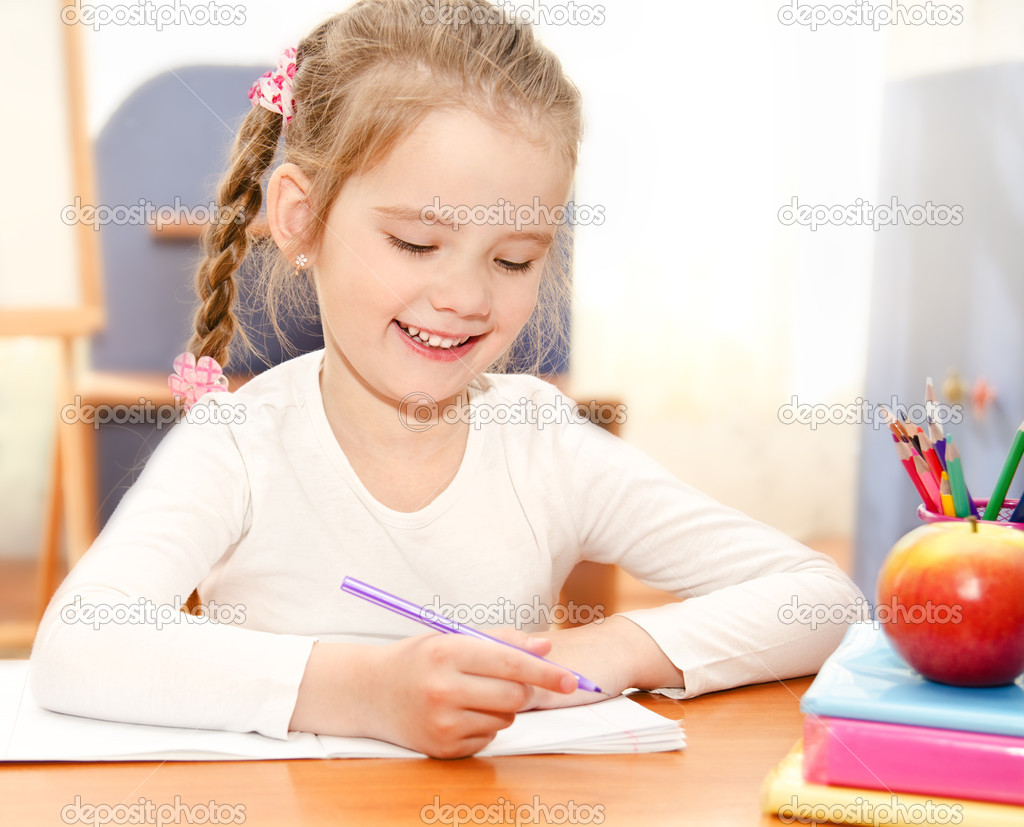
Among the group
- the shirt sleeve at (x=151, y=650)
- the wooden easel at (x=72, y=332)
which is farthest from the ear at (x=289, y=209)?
the wooden easel at (x=72, y=332)

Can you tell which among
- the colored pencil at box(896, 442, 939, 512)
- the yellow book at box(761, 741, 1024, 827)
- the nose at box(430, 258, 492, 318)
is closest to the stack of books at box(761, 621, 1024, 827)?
the yellow book at box(761, 741, 1024, 827)

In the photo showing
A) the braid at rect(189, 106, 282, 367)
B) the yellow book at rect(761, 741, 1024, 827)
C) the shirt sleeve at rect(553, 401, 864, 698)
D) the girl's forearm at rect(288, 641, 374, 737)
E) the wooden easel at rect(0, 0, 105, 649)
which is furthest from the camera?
the wooden easel at rect(0, 0, 105, 649)

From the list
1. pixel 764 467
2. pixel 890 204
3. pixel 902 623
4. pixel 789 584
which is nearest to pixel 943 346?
pixel 890 204

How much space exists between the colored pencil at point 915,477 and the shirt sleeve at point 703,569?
108 mm

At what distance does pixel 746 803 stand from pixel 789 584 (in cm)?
29

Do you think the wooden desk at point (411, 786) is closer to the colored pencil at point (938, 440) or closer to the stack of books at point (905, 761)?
the stack of books at point (905, 761)

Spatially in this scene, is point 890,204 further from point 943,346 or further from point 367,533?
point 367,533

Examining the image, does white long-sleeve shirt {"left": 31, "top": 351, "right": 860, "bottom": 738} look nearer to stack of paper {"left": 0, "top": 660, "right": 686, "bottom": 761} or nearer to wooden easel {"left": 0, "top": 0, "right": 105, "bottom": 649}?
stack of paper {"left": 0, "top": 660, "right": 686, "bottom": 761}

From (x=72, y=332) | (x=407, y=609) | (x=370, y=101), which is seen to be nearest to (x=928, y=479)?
(x=407, y=609)

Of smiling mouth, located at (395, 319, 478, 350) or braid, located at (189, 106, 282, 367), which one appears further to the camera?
braid, located at (189, 106, 282, 367)

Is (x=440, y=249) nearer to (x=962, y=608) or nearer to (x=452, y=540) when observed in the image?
(x=452, y=540)

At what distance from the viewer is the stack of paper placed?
586mm

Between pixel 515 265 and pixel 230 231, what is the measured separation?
0.94ft

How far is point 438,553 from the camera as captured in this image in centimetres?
92
